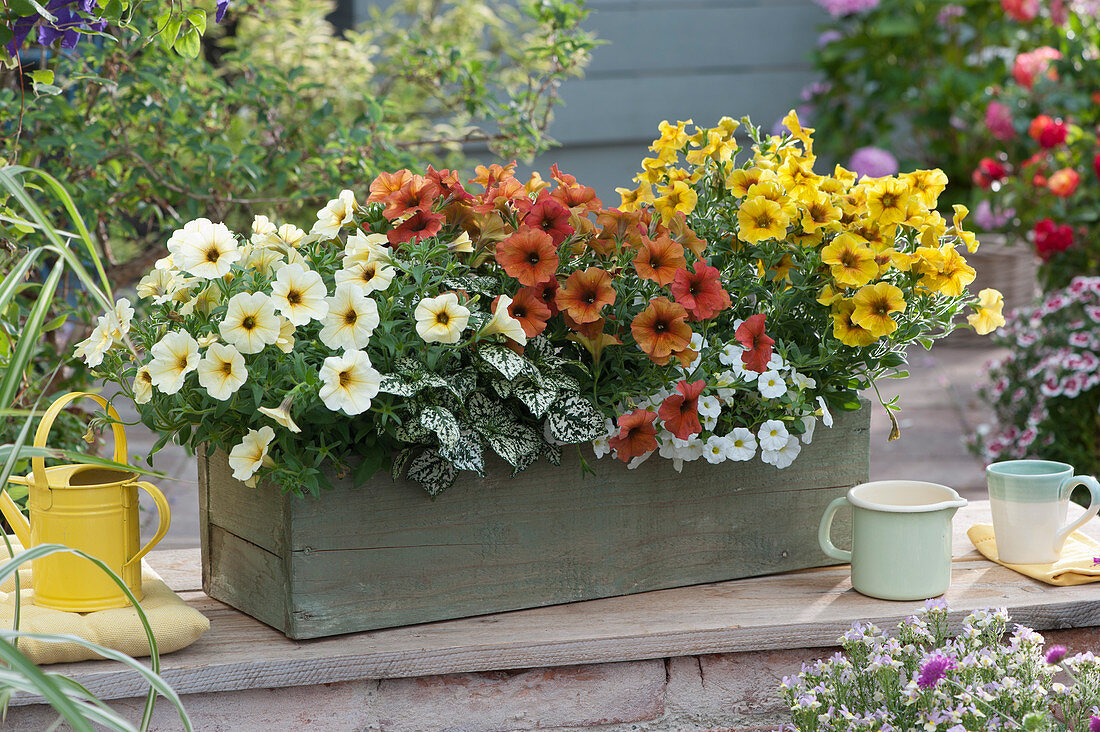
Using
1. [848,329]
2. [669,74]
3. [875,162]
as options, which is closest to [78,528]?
[848,329]

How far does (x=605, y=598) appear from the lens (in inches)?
51.1

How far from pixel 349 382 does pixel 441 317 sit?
12 centimetres

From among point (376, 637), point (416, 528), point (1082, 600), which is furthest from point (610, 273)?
point (1082, 600)

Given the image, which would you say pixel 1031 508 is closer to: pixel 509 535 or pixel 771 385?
pixel 771 385

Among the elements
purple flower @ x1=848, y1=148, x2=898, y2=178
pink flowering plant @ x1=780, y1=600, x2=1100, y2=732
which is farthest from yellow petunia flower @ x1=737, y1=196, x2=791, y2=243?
purple flower @ x1=848, y1=148, x2=898, y2=178

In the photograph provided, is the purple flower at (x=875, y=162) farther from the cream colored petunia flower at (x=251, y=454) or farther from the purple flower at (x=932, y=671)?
the cream colored petunia flower at (x=251, y=454)

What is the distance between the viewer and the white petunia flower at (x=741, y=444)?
4.06ft

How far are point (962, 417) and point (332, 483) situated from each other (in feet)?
10.7

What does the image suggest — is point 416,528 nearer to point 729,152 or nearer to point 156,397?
point 156,397

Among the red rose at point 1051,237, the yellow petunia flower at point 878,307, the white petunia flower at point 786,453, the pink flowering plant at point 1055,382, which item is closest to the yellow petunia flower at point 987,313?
the yellow petunia flower at point 878,307

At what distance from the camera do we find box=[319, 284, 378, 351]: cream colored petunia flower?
3.55 ft

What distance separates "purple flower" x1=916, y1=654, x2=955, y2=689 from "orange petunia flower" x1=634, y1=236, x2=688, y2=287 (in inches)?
18.3

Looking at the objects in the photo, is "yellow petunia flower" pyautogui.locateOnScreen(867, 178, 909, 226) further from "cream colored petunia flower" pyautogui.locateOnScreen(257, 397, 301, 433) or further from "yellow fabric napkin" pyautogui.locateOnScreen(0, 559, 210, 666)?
"yellow fabric napkin" pyautogui.locateOnScreen(0, 559, 210, 666)

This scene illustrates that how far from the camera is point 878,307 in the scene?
1.24 m
